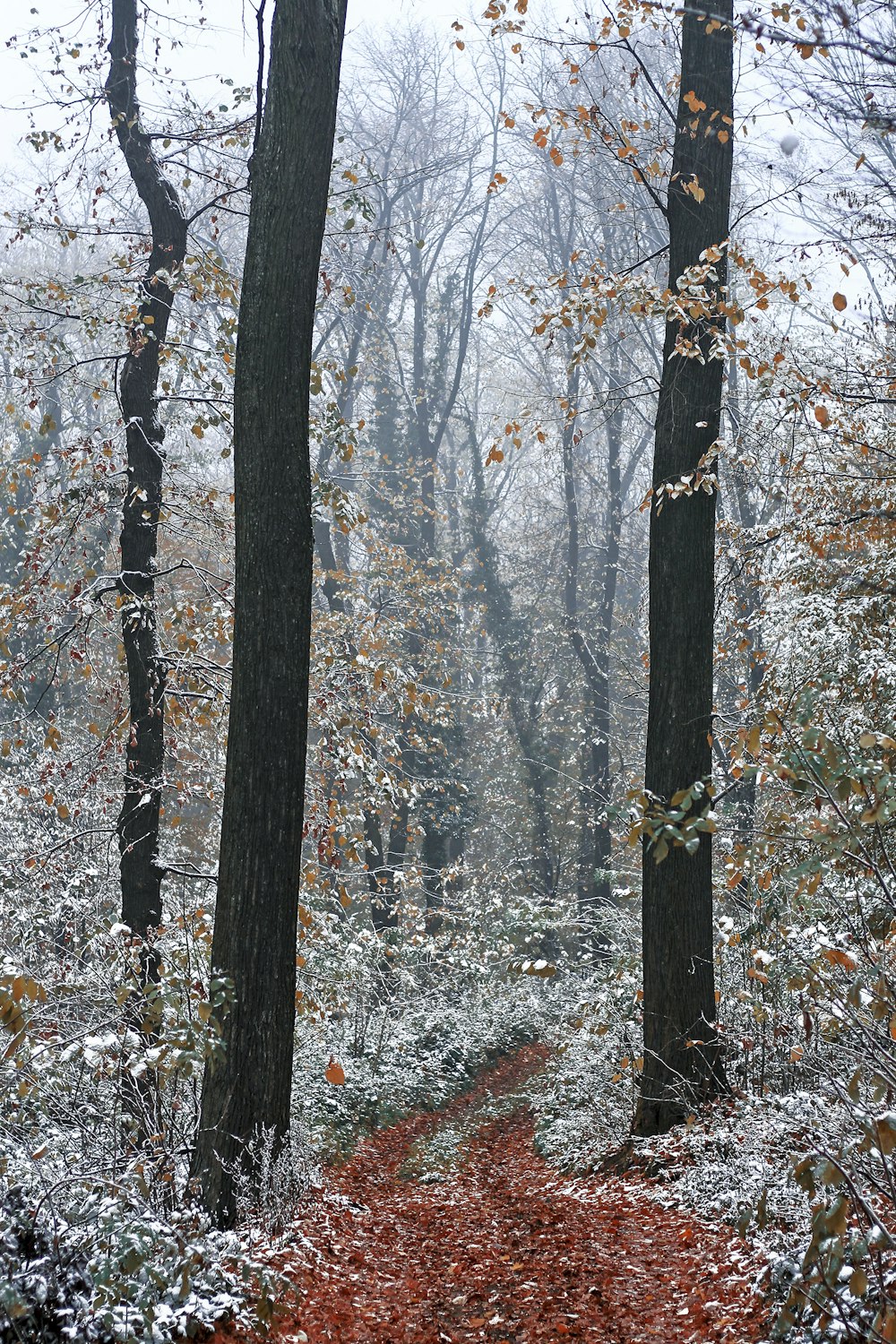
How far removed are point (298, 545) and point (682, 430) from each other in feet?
10.3

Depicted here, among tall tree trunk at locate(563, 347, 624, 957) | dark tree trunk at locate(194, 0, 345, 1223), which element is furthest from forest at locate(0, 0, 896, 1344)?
tall tree trunk at locate(563, 347, 624, 957)

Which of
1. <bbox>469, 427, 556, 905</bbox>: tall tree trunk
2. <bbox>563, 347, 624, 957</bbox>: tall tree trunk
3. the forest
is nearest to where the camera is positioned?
the forest

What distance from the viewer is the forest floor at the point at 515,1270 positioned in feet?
14.4

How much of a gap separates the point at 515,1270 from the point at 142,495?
540cm

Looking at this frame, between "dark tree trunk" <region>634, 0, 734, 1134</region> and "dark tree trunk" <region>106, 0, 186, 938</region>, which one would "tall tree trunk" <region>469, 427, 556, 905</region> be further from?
"dark tree trunk" <region>634, 0, 734, 1134</region>

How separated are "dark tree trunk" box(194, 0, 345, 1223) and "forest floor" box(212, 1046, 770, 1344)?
77 cm

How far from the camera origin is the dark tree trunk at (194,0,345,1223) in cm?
494

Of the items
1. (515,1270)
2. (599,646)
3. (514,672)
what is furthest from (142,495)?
(599,646)

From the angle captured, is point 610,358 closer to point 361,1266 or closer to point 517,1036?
point 517,1036

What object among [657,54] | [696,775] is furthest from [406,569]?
[657,54]

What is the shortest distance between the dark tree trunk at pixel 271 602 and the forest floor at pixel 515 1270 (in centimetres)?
77

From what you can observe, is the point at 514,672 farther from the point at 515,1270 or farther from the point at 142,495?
the point at 515,1270

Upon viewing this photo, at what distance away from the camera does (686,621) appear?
6918mm

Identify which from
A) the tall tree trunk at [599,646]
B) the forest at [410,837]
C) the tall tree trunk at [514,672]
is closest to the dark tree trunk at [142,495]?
the forest at [410,837]
